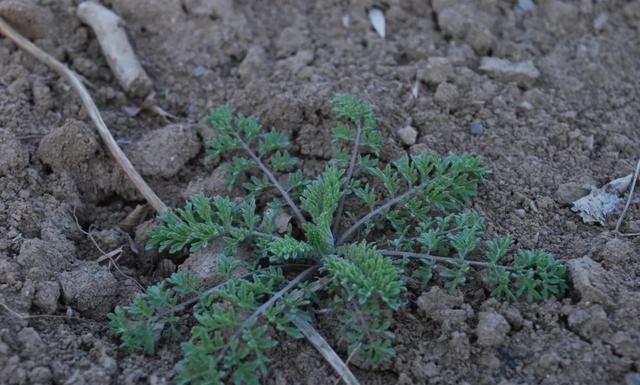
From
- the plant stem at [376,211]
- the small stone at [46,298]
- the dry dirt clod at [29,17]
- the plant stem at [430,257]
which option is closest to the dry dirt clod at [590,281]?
the plant stem at [430,257]

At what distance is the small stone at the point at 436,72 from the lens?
3.87 meters

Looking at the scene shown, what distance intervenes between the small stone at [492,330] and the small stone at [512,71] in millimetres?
1508

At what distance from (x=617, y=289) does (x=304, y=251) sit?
118cm

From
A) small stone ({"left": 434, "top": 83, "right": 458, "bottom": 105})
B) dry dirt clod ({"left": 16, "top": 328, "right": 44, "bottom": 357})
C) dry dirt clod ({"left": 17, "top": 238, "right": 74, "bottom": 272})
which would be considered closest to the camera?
dry dirt clod ({"left": 16, "top": 328, "right": 44, "bottom": 357})

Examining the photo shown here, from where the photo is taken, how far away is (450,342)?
112 inches

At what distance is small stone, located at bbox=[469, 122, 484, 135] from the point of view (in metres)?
3.68

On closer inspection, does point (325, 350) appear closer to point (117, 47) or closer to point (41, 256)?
point (41, 256)

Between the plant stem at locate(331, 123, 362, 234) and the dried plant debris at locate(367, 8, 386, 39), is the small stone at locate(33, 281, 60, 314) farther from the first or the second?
the dried plant debris at locate(367, 8, 386, 39)

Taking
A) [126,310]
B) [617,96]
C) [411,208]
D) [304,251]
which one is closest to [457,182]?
[411,208]

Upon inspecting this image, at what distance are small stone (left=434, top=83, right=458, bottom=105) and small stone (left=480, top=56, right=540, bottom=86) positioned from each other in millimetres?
286

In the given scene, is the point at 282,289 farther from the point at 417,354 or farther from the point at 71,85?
the point at 71,85

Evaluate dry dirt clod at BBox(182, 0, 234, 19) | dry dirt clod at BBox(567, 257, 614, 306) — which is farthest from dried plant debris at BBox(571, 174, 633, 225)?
dry dirt clod at BBox(182, 0, 234, 19)

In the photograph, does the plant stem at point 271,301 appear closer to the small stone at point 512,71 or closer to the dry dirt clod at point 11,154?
the dry dirt clod at point 11,154

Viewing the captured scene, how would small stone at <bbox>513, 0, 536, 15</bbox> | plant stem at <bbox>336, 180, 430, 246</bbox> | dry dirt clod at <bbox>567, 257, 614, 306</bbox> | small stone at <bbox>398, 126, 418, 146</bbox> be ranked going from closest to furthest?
dry dirt clod at <bbox>567, 257, 614, 306</bbox> < plant stem at <bbox>336, 180, 430, 246</bbox> < small stone at <bbox>398, 126, 418, 146</bbox> < small stone at <bbox>513, 0, 536, 15</bbox>
